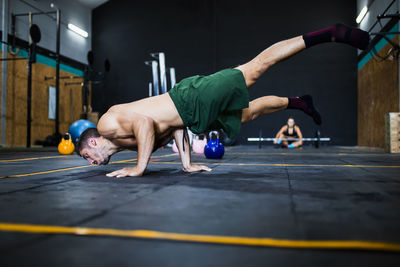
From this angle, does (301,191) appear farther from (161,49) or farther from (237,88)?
(161,49)

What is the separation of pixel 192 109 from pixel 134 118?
0.42 m

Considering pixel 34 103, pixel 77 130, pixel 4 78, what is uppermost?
pixel 4 78

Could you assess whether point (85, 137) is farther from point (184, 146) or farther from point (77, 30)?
point (77, 30)

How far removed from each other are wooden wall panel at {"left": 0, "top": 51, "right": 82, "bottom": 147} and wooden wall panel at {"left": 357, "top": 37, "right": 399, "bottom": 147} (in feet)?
32.9

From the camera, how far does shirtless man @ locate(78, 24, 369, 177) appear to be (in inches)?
88.0

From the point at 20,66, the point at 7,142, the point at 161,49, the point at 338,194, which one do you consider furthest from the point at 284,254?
the point at 161,49

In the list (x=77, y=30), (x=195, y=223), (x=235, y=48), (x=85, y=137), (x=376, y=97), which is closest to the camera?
(x=195, y=223)

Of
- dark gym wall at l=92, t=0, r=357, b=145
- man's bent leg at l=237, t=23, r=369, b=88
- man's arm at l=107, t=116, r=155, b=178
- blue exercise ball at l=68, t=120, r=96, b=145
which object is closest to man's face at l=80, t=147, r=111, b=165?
man's arm at l=107, t=116, r=155, b=178

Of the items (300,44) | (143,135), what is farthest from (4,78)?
(300,44)

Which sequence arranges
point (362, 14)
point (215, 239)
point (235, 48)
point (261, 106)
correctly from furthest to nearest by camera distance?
point (235, 48) → point (362, 14) → point (261, 106) → point (215, 239)

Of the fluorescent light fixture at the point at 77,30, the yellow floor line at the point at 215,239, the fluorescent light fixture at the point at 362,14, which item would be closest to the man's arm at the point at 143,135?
the yellow floor line at the point at 215,239

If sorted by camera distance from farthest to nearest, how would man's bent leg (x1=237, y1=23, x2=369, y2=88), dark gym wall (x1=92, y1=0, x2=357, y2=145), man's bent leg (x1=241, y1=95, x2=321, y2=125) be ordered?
dark gym wall (x1=92, y1=0, x2=357, y2=145) < man's bent leg (x1=241, y1=95, x2=321, y2=125) < man's bent leg (x1=237, y1=23, x2=369, y2=88)

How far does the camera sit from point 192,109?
2285 mm

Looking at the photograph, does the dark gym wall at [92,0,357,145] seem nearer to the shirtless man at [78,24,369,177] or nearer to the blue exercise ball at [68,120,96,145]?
the blue exercise ball at [68,120,96,145]
